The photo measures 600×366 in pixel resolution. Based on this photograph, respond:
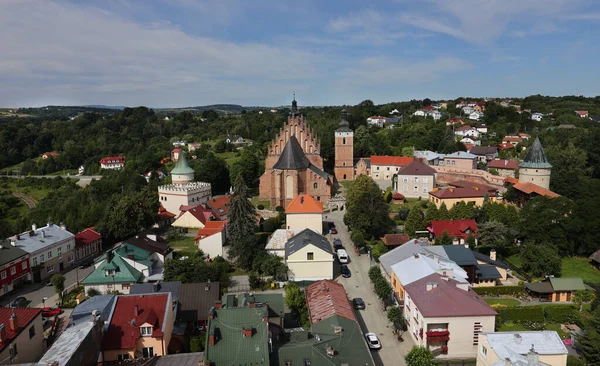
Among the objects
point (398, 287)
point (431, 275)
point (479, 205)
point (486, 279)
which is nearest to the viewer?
point (431, 275)

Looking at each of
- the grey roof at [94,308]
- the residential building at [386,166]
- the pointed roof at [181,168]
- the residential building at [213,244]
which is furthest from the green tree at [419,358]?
the residential building at [386,166]

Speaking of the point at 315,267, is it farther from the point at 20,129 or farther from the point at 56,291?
the point at 20,129

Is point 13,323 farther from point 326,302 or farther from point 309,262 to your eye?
point 309,262

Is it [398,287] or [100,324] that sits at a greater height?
[100,324]

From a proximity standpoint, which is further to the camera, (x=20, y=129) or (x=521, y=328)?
(x=20, y=129)

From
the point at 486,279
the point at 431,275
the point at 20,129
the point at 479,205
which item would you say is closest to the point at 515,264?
the point at 486,279

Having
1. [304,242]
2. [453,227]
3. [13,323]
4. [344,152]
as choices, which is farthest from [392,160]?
[13,323]

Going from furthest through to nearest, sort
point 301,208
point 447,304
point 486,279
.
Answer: point 301,208 → point 486,279 → point 447,304
